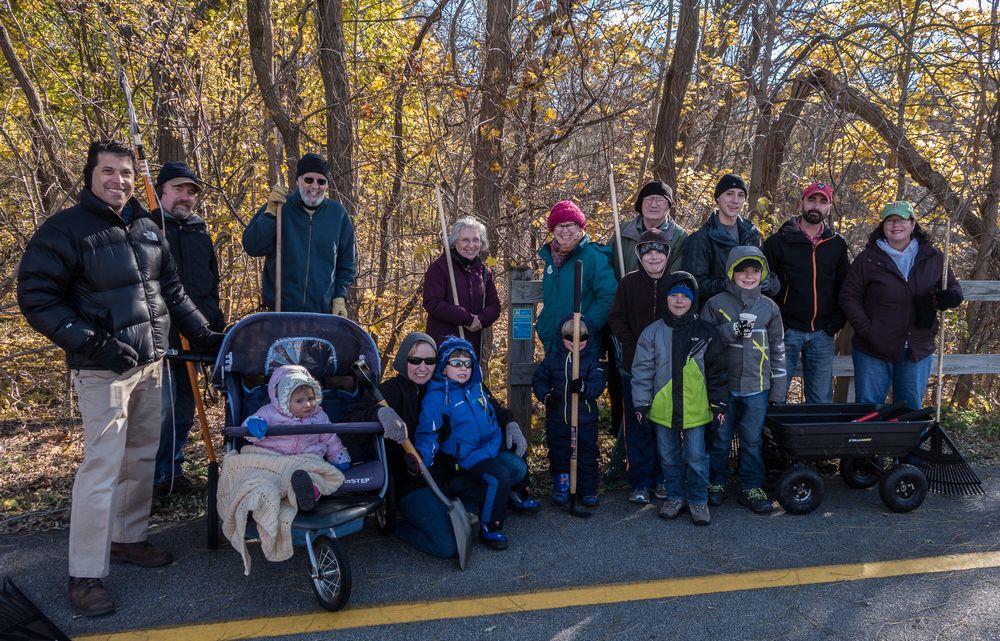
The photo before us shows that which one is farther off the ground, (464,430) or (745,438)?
(464,430)

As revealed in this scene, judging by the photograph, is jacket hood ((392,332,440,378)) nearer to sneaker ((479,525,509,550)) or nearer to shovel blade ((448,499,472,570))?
shovel blade ((448,499,472,570))

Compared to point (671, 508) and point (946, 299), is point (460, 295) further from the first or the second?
point (946, 299)

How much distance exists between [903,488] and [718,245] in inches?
83.4

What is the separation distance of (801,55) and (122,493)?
8.06 m

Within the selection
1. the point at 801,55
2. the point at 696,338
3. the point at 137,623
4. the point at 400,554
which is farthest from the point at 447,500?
the point at 801,55

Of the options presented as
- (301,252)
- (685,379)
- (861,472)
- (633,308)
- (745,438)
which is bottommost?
(861,472)

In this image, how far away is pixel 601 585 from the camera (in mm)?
3797

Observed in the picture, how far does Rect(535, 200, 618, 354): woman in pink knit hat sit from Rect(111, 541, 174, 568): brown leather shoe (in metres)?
2.95

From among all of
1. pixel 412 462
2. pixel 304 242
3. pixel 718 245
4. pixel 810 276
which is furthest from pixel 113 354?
pixel 810 276

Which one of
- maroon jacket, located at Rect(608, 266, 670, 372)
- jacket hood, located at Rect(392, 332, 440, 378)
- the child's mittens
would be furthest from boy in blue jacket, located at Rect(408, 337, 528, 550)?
maroon jacket, located at Rect(608, 266, 670, 372)

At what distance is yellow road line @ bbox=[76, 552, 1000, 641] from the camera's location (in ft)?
10.8

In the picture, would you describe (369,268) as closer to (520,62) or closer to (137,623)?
(520,62)

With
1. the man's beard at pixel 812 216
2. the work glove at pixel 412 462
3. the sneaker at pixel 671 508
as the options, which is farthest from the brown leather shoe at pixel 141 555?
the man's beard at pixel 812 216

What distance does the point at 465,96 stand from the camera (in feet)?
22.8
